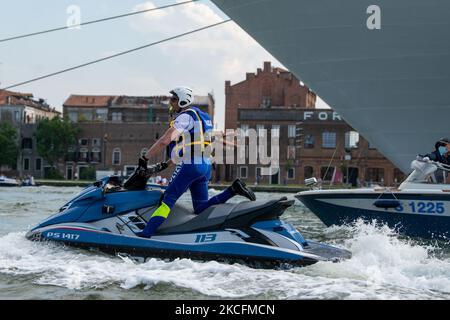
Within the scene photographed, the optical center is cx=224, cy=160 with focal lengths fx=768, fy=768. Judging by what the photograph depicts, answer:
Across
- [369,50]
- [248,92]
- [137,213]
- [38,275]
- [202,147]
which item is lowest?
[38,275]

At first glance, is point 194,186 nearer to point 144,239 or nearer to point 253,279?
point 144,239

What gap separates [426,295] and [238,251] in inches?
65.6

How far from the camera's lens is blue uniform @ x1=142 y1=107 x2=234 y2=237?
6812 mm

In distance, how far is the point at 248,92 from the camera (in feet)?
238

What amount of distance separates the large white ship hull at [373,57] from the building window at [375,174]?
158 feet

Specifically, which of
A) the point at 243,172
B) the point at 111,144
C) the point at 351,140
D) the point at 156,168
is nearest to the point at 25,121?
the point at 111,144

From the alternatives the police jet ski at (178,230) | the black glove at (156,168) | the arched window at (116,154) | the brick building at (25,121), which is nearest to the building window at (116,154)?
the arched window at (116,154)

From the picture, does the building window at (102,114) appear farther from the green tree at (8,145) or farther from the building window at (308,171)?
the building window at (308,171)

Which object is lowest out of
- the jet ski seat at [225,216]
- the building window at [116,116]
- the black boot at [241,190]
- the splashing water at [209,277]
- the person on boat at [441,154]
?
the splashing water at [209,277]

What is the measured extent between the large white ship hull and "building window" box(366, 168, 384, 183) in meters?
48.3

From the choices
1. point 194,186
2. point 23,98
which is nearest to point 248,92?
point 23,98

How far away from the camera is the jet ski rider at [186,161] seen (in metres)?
6.85

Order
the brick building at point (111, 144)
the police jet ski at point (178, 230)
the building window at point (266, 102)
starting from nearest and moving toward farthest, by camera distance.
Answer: the police jet ski at point (178, 230), the building window at point (266, 102), the brick building at point (111, 144)

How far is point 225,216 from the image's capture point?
6.64 metres
